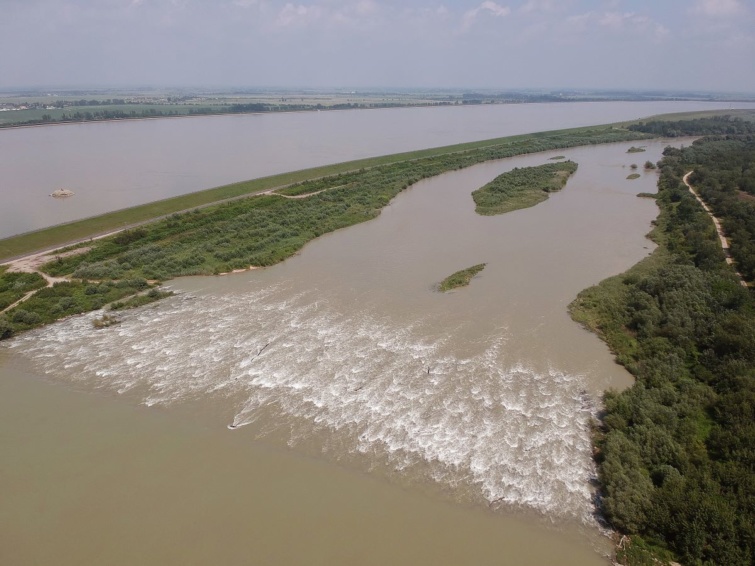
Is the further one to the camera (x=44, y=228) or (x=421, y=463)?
(x=44, y=228)

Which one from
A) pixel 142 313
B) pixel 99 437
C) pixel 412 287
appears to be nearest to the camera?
pixel 99 437

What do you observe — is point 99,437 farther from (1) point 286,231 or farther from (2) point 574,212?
(2) point 574,212

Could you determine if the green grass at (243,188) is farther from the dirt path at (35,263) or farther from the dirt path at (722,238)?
the dirt path at (722,238)

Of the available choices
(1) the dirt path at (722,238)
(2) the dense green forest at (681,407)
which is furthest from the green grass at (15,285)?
(1) the dirt path at (722,238)

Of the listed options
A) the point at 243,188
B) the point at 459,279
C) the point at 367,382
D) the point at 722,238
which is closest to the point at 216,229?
the point at 243,188

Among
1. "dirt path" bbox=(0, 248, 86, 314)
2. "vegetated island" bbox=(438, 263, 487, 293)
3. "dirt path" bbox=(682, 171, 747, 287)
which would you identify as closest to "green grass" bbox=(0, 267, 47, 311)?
"dirt path" bbox=(0, 248, 86, 314)

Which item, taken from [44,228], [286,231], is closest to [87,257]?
[44,228]

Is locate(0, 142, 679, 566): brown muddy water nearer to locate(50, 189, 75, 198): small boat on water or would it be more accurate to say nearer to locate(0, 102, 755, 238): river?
locate(0, 102, 755, 238): river
